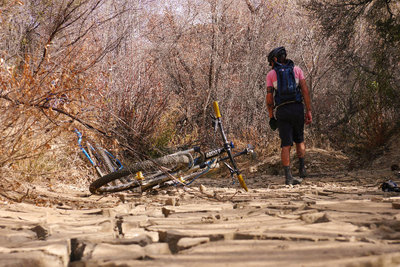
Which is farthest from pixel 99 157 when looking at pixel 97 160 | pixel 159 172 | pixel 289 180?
pixel 289 180

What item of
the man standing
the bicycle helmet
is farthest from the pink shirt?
the bicycle helmet

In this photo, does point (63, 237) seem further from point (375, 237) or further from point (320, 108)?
point (320, 108)

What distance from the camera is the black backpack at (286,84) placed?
5.44m

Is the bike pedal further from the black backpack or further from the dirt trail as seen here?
the black backpack

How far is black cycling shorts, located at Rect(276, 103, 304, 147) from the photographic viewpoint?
5.58m

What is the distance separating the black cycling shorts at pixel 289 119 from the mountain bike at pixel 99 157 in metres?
2.26

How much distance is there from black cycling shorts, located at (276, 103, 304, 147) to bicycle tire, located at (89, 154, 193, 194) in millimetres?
1566

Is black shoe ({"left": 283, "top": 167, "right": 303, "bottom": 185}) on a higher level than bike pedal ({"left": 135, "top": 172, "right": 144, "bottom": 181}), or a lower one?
lower

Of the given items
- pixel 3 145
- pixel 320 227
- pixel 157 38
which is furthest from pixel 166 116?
pixel 320 227

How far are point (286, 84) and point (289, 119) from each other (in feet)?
1.63

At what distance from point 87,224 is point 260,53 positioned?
9947 mm

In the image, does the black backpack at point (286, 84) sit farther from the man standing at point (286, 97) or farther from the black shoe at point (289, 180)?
the black shoe at point (289, 180)

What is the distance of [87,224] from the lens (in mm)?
2768

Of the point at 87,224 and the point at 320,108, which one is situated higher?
the point at 320,108
